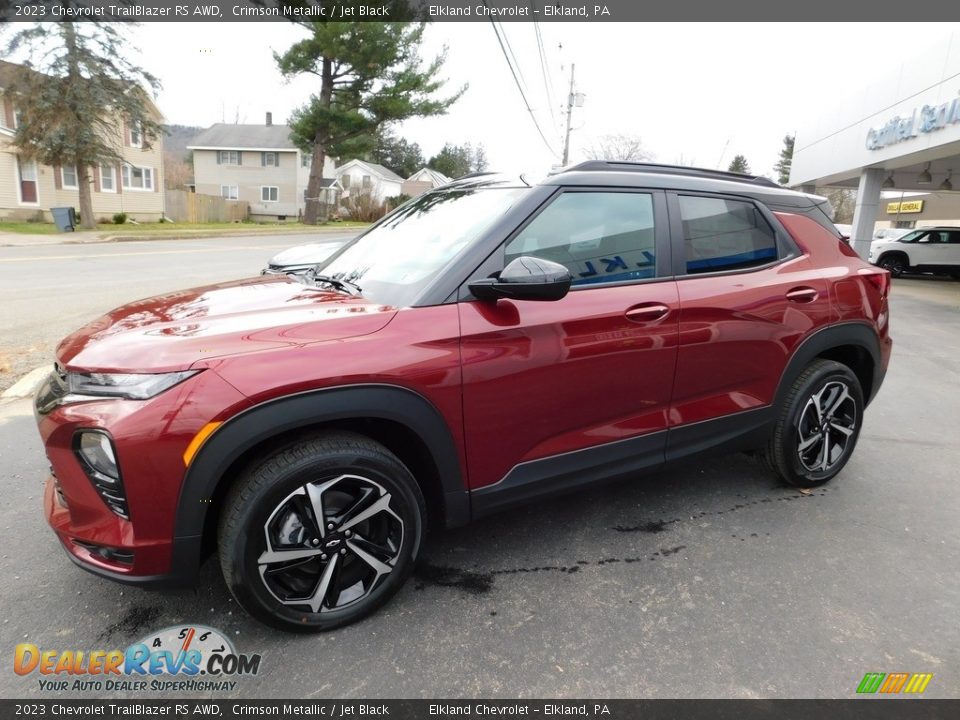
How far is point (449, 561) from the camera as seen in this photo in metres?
2.90

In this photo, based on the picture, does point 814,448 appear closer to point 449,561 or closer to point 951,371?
point 449,561

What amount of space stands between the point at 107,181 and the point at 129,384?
3640 centimetres

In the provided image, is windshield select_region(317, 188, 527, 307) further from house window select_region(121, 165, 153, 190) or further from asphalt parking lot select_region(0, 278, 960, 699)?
house window select_region(121, 165, 153, 190)

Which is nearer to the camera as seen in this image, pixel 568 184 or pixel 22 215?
pixel 568 184

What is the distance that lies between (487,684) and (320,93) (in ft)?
123

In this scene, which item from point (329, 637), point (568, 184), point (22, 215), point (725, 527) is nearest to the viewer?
point (329, 637)

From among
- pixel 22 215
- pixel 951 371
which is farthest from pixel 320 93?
pixel 951 371

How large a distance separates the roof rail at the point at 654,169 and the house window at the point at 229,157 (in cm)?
5320

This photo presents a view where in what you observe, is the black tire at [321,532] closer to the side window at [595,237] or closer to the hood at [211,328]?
the hood at [211,328]

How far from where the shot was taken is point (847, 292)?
360 cm

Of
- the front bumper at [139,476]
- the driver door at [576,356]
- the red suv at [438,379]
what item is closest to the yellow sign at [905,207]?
the red suv at [438,379]

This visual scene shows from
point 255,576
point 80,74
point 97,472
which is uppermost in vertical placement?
point 80,74

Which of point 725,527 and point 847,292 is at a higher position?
point 847,292

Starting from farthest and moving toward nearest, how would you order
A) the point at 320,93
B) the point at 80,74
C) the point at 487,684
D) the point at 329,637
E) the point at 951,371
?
1. the point at 320,93
2. the point at 80,74
3. the point at 951,371
4. the point at 329,637
5. the point at 487,684
